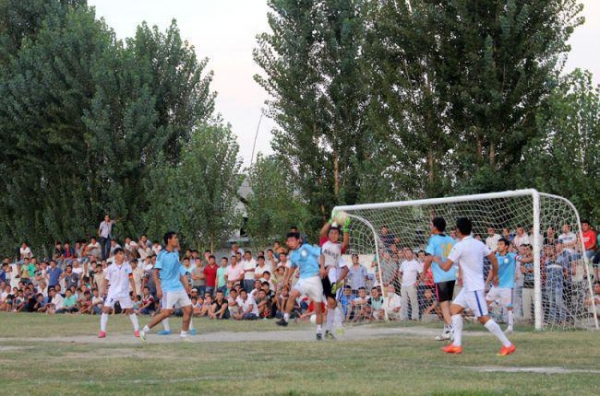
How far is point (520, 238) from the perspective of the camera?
23.1 m

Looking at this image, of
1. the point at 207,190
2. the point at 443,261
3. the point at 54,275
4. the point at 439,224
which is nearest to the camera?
the point at 443,261

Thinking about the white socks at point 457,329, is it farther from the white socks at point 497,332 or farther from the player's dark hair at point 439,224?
the player's dark hair at point 439,224

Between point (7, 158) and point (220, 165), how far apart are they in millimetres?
15459

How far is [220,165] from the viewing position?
130ft

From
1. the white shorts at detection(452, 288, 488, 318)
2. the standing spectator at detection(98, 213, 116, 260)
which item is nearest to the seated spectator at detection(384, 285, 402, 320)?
the white shorts at detection(452, 288, 488, 318)

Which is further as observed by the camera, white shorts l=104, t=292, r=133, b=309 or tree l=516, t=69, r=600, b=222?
tree l=516, t=69, r=600, b=222

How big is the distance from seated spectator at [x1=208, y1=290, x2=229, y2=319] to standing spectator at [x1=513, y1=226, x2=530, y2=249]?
8891 millimetres

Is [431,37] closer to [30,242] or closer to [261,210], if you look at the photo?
[261,210]

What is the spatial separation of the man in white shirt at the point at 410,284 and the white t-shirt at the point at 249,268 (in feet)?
17.7

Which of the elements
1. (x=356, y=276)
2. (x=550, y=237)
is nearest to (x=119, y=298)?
(x=356, y=276)

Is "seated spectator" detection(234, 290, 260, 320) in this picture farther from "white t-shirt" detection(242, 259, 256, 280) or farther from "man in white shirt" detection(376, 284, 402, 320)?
"man in white shirt" detection(376, 284, 402, 320)

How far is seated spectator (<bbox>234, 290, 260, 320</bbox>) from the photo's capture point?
2770 centimetres

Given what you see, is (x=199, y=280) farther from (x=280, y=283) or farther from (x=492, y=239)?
(x=492, y=239)

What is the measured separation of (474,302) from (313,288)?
4.38m
